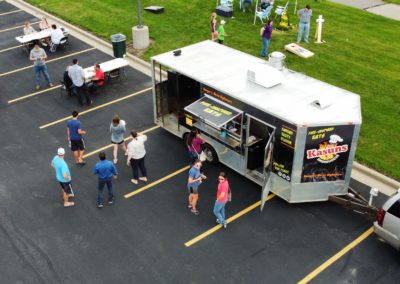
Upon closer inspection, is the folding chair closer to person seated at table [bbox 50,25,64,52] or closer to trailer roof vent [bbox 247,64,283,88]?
person seated at table [bbox 50,25,64,52]

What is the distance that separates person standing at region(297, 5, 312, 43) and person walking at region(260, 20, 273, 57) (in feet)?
6.23

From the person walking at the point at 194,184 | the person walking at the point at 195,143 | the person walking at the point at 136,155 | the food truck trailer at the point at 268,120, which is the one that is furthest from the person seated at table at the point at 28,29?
the person walking at the point at 194,184

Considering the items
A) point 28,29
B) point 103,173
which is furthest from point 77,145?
point 28,29

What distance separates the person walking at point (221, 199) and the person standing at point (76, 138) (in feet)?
14.9

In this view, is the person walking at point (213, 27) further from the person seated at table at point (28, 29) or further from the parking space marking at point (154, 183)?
the parking space marking at point (154, 183)

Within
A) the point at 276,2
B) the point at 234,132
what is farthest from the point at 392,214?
the point at 276,2

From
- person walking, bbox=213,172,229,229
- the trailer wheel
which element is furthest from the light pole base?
person walking, bbox=213,172,229,229

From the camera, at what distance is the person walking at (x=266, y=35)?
64.1 feet

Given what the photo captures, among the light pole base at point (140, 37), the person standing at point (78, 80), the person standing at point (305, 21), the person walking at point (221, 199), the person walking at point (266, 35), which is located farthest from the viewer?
the light pole base at point (140, 37)

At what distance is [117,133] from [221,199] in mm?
4104

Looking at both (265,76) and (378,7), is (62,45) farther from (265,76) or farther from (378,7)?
(378,7)

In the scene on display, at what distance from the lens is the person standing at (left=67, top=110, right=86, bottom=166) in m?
13.3

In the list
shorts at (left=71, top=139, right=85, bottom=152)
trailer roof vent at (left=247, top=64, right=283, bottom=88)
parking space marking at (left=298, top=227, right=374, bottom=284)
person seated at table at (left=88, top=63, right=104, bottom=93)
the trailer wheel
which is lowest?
parking space marking at (left=298, top=227, right=374, bottom=284)

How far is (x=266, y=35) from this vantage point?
19734 millimetres
